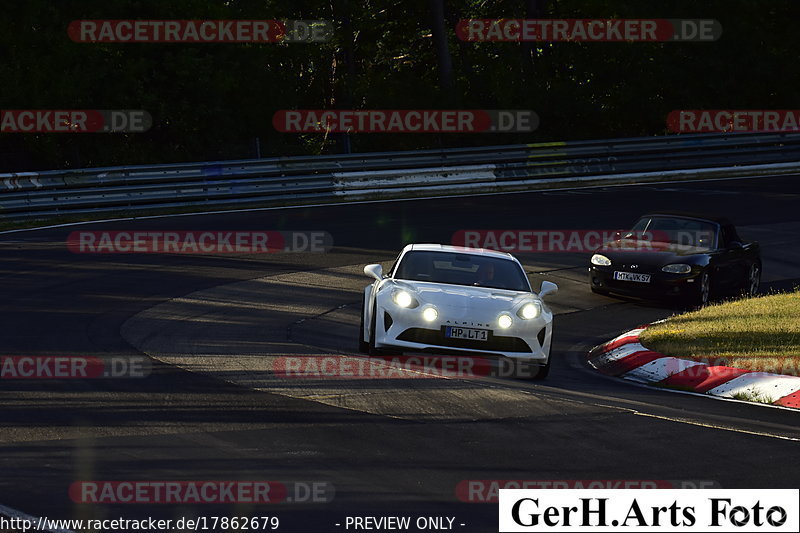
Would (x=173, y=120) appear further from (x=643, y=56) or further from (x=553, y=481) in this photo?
(x=553, y=481)

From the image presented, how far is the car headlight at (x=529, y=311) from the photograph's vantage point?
12.2 m

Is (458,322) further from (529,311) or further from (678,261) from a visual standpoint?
(678,261)

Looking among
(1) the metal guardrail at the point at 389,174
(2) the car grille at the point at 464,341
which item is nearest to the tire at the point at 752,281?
(2) the car grille at the point at 464,341

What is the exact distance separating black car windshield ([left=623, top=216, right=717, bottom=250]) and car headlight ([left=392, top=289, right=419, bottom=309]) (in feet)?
25.6

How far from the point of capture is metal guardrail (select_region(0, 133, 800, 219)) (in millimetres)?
24141

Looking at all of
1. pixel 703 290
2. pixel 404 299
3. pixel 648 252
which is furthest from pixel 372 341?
pixel 703 290

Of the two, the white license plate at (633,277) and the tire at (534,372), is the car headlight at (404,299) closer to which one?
the tire at (534,372)

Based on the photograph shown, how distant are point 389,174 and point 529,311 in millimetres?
15558

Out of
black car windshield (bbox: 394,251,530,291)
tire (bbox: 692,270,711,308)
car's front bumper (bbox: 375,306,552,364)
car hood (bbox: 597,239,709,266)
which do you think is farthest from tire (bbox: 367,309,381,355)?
tire (bbox: 692,270,711,308)

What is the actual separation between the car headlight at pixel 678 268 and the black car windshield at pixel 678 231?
2.70ft

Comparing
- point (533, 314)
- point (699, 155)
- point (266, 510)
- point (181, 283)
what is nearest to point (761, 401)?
point (533, 314)

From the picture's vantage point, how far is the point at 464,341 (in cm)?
1200

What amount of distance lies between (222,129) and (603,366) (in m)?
19.9

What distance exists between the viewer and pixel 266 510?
22.4 ft
